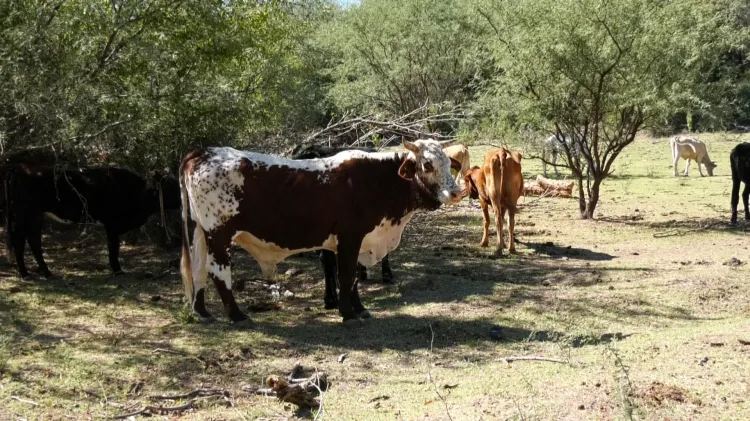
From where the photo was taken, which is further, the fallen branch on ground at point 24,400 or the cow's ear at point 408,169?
the cow's ear at point 408,169

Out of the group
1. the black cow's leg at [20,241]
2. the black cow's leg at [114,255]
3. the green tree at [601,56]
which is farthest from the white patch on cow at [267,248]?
the green tree at [601,56]

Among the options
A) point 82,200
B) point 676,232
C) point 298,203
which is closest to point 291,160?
point 298,203

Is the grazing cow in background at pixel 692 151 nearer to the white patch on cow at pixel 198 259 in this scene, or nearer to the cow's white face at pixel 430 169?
the cow's white face at pixel 430 169

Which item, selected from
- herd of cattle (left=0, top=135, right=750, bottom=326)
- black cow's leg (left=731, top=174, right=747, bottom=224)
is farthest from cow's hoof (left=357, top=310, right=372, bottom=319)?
black cow's leg (left=731, top=174, right=747, bottom=224)

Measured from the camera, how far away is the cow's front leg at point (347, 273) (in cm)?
788

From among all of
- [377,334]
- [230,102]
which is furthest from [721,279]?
[230,102]

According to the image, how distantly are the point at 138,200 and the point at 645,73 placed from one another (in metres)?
9.26

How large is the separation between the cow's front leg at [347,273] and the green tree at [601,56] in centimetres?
738

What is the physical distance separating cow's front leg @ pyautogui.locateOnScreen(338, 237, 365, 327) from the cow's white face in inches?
35.7

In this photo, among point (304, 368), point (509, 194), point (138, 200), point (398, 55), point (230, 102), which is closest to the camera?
point (304, 368)

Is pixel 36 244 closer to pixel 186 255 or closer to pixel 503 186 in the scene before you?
pixel 186 255

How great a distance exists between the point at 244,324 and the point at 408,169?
7.71 feet

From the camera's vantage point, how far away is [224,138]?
11.7 m

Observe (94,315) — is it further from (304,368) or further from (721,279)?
(721,279)
